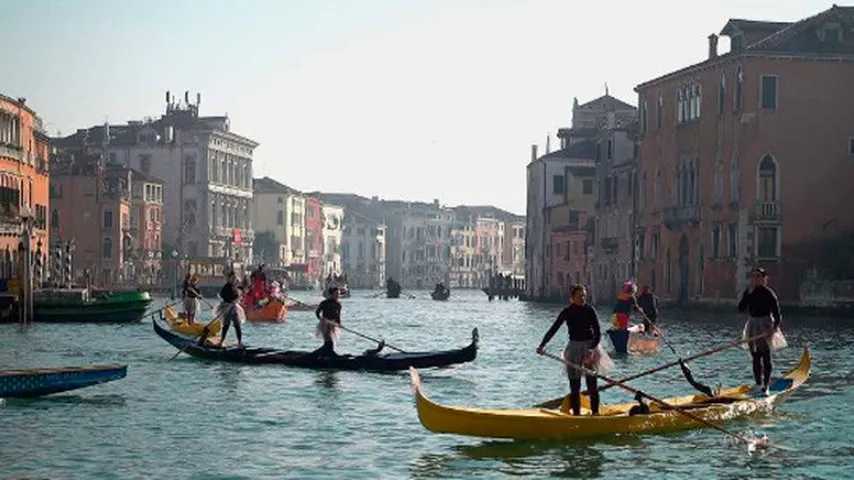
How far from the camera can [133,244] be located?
98.0 meters

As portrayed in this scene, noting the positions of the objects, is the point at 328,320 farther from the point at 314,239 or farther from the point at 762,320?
the point at 314,239

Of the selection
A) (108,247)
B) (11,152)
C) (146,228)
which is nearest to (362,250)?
(146,228)

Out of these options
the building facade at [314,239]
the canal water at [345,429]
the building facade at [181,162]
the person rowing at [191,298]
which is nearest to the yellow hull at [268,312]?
the person rowing at [191,298]

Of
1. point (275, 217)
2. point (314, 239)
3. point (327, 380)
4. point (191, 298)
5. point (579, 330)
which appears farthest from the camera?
point (314, 239)

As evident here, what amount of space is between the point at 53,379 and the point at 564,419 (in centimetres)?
731

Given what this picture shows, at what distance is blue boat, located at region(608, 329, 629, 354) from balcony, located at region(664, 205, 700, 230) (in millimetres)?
33122

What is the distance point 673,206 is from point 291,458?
2029 inches

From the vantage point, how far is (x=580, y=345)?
17.0 m

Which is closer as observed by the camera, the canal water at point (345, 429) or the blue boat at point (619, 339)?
the canal water at point (345, 429)

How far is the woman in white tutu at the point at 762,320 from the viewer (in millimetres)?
19656

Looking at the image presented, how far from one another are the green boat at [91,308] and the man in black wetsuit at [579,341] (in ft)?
98.0

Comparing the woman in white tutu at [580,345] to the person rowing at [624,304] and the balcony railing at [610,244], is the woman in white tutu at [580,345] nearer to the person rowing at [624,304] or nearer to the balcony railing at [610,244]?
A: the person rowing at [624,304]

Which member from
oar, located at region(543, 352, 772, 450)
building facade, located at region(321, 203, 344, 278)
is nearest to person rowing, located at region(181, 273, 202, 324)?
oar, located at region(543, 352, 772, 450)

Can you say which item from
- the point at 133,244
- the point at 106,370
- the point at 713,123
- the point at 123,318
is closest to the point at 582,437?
the point at 106,370
